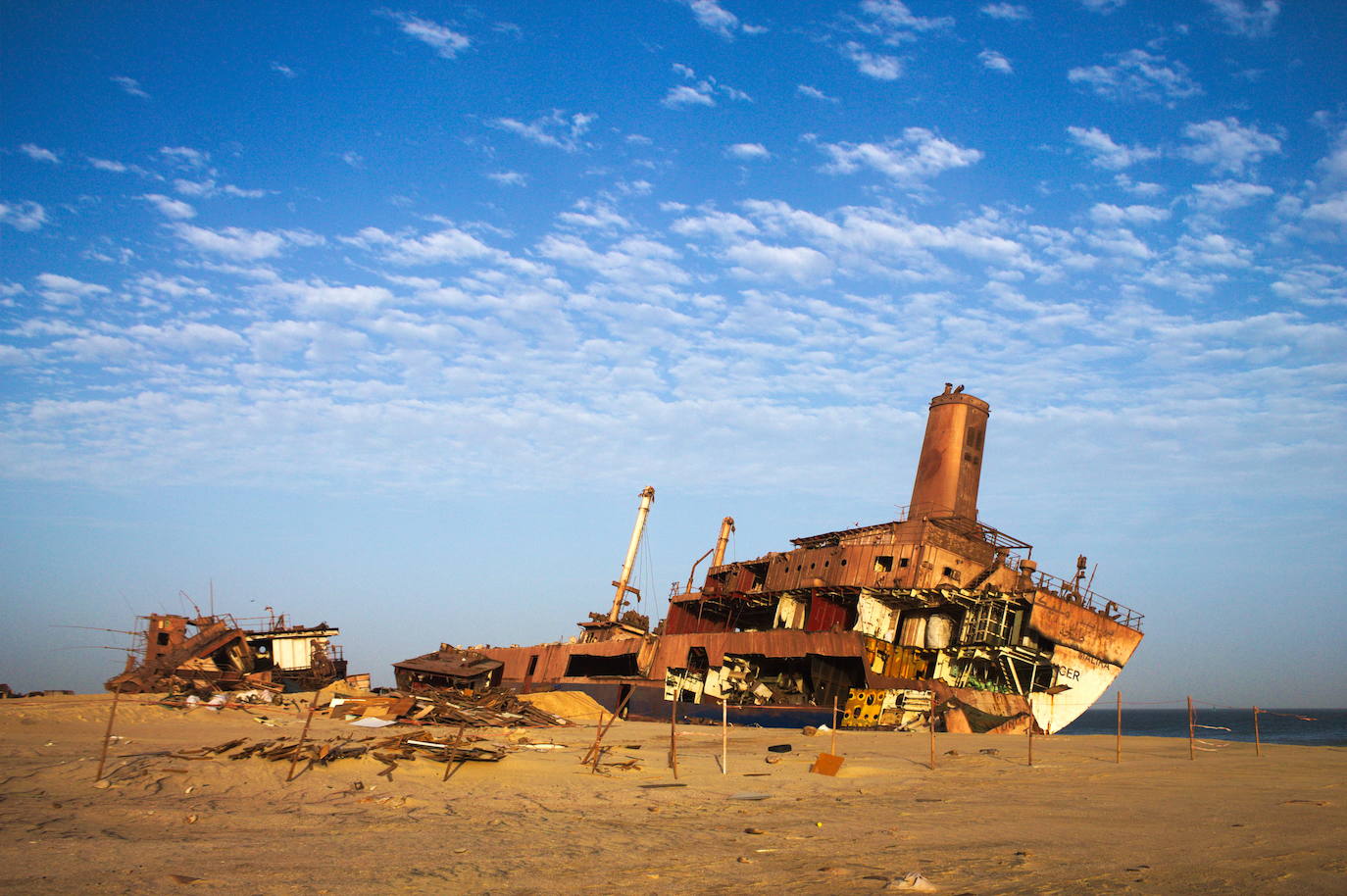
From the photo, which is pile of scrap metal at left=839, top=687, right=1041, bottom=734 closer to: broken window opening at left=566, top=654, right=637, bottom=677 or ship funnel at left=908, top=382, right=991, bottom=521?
ship funnel at left=908, top=382, right=991, bottom=521

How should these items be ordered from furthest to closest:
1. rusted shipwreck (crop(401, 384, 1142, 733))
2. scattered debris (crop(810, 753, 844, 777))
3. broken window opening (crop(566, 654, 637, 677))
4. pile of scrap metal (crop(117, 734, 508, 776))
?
broken window opening (crop(566, 654, 637, 677)), rusted shipwreck (crop(401, 384, 1142, 733)), scattered debris (crop(810, 753, 844, 777)), pile of scrap metal (crop(117, 734, 508, 776))

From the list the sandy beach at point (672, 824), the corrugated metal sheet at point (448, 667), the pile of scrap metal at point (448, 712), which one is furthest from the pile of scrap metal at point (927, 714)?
the corrugated metal sheet at point (448, 667)

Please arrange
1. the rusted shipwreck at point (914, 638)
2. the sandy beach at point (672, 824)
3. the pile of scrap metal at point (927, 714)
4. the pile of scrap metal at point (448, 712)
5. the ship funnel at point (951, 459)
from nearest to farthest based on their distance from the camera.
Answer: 1. the sandy beach at point (672, 824)
2. the pile of scrap metal at point (448, 712)
3. the pile of scrap metal at point (927, 714)
4. the rusted shipwreck at point (914, 638)
5. the ship funnel at point (951, 459)

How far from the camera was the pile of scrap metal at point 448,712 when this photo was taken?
797 inches

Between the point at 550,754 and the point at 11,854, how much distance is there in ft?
29.8

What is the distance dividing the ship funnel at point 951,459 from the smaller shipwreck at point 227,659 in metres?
26.3

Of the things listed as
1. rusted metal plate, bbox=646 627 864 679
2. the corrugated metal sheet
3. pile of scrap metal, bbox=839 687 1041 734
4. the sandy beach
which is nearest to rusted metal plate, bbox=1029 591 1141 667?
pile of scrap metal, bbox=839 687 1041 734

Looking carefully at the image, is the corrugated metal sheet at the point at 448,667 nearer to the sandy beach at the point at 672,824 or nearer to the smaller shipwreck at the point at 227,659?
the smaller shipwreck at the point at 227,659

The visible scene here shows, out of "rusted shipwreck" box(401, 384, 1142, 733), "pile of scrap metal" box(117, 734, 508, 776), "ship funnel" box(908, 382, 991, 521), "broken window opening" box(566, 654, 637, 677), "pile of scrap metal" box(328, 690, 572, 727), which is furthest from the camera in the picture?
"broken window opening" box(566, 654, 637, 677)

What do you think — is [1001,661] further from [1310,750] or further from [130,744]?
[130,744]

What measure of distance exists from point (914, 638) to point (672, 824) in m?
22.4

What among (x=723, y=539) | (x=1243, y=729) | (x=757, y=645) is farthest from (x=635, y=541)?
(x=1243, y=729)

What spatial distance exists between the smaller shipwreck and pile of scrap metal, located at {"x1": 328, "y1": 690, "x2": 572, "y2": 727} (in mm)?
11473

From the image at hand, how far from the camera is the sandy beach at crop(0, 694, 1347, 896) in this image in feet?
21.9
